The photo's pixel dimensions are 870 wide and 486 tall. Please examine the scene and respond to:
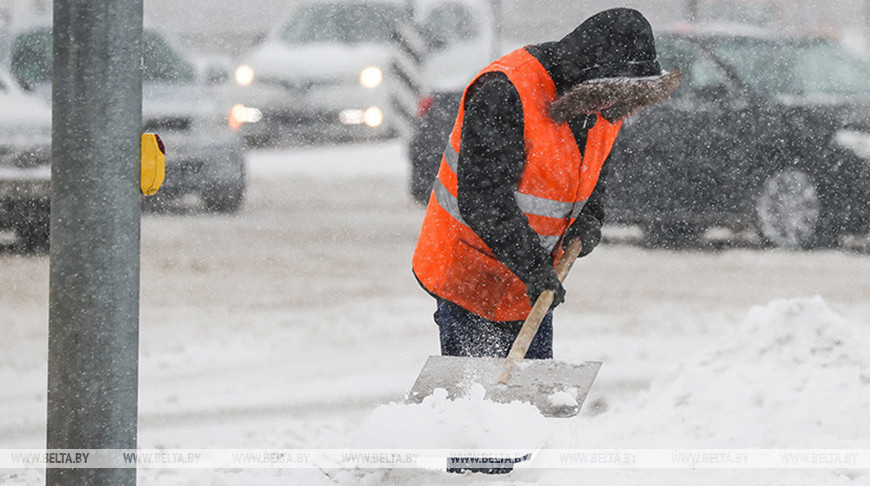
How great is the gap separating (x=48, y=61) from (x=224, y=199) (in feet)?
→ 5.86

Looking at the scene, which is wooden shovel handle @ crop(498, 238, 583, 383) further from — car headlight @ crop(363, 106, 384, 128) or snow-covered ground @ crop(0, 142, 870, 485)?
car headlight @ crop(363, 106, 384, 128)

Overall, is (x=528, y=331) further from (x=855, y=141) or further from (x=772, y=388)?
(x=855, y=141)

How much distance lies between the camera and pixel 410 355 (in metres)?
6.25

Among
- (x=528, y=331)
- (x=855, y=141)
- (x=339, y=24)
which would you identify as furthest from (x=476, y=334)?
(x=339, y=24)

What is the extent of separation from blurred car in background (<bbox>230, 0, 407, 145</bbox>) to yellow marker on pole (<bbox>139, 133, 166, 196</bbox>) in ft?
43.4

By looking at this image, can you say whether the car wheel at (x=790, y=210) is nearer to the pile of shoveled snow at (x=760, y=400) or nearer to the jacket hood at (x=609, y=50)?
the pile of shoveled snow at (x=760, y=400)

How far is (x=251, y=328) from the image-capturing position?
6781 mm

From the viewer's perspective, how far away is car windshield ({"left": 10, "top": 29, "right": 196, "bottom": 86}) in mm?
10836

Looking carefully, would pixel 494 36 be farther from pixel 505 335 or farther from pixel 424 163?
pixel 505 335

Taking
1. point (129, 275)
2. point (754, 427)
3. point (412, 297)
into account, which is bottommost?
point (412, 297)

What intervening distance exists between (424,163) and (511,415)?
25.5 feet

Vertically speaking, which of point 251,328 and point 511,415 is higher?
point 511,415

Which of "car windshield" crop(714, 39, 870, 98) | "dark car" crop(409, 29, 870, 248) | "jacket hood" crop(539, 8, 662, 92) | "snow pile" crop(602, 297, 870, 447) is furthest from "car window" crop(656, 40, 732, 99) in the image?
"jacket hood" crop(539, 8, 662, 92)

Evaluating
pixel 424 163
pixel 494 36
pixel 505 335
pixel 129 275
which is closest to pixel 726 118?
pixel 424 163
